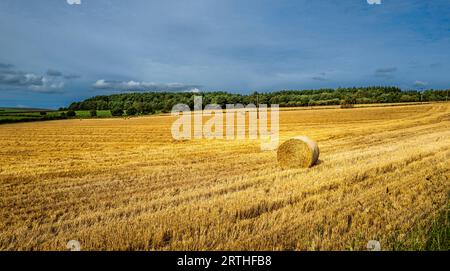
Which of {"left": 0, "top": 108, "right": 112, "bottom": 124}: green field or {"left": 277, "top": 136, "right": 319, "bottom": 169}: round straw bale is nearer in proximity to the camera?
{"left": 277, "top": 136, "right": 319, "bottom": 169}: round straw bale

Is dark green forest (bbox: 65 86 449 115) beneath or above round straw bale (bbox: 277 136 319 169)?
above

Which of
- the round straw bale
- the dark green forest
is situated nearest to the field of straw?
the round straw bale

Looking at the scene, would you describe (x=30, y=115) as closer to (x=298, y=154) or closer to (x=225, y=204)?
(x=298, y=154)

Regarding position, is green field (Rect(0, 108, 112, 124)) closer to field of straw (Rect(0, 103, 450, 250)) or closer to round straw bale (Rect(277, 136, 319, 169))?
field of straw (Rect(0, 103, 450, 250))

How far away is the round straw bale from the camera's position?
9.75 meters

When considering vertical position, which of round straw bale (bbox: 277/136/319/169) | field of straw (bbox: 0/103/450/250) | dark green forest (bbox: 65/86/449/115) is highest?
dark green forest (bbox: 65/86/449/115)

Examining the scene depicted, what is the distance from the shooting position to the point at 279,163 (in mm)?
10164

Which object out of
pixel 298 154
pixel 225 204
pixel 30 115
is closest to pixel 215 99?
pixel 30 115

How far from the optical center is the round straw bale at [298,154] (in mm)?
9750

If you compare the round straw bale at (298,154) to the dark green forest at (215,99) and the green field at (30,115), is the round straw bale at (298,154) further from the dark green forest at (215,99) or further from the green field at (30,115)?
the dark green forest at (215,99)

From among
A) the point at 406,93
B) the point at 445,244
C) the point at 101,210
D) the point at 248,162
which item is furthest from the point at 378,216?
the point at 406,93

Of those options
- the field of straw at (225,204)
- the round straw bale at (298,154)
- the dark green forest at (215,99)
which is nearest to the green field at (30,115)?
the dark green forest at (215,99)

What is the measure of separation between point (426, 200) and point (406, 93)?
72297 millimetres
